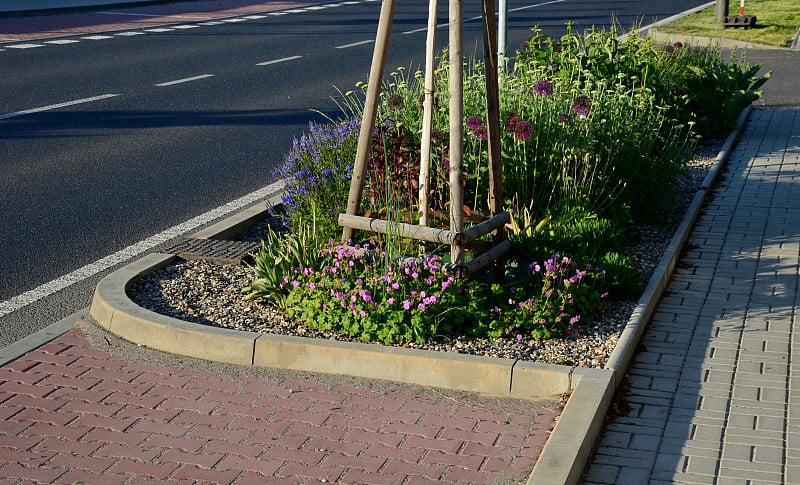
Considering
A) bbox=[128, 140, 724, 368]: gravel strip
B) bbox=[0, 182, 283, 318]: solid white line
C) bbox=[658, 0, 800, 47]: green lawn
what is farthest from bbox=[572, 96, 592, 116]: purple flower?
bbox=[658, 0, 800, 47]: green lawn

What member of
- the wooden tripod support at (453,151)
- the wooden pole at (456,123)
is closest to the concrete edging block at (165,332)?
the wooden tripod support at (453,151)

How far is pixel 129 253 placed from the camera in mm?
7000

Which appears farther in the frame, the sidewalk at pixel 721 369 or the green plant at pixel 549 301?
the green plant at pixel 549 301

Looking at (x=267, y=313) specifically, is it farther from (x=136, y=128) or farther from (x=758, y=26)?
(x=758, y=26)

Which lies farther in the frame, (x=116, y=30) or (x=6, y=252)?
(x=116, y=30)

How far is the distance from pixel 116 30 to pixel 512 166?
15764 millimetres

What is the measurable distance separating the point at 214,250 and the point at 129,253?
77 cm

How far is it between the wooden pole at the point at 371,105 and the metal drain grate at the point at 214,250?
76 cm

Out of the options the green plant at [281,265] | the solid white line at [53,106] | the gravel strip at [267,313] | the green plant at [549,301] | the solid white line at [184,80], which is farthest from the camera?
the solid white line at [184,80]

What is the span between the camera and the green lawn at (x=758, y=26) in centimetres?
2000

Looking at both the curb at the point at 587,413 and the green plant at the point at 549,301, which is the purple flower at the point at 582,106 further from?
the green plant at the point at 549,301

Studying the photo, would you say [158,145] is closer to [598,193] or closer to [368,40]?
[598,193]

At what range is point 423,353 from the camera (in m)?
4.93

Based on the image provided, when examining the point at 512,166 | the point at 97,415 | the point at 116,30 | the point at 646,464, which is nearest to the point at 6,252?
the point at 97,415
